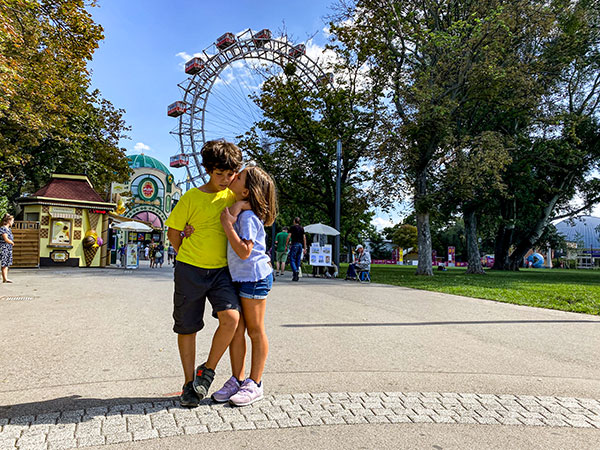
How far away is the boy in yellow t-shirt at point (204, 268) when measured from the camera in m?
3.01

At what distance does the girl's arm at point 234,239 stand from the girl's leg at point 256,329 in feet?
1.13

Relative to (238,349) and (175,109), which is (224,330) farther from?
(175,109)

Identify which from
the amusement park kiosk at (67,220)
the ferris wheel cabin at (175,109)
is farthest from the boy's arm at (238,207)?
the ferris wheel cabin at (175,109)

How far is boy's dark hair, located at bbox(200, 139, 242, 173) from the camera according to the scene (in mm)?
3020

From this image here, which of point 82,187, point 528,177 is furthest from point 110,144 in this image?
point 528,177

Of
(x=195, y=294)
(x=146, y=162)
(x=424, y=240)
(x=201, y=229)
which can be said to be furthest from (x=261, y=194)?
(x=146, y=162)

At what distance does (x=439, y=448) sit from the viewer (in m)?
2.44

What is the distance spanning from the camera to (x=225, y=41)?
34156mm

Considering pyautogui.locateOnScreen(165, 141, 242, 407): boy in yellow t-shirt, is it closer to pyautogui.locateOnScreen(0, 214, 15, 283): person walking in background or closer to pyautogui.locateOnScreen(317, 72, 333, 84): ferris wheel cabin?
pyautogui.locateOnScreen(0, 214, 15, 283): person walking in background

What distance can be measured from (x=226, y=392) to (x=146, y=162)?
6160cm

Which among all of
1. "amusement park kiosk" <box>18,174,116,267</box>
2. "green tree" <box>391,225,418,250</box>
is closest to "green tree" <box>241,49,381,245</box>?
"amusement park kiosk" <box>18,174,116,267</box>

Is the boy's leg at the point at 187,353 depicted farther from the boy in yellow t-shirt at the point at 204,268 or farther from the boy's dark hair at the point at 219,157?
the boy's dark hair at the point at 219,157

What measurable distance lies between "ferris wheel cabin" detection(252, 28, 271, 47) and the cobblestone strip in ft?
107

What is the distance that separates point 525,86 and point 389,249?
227ft
